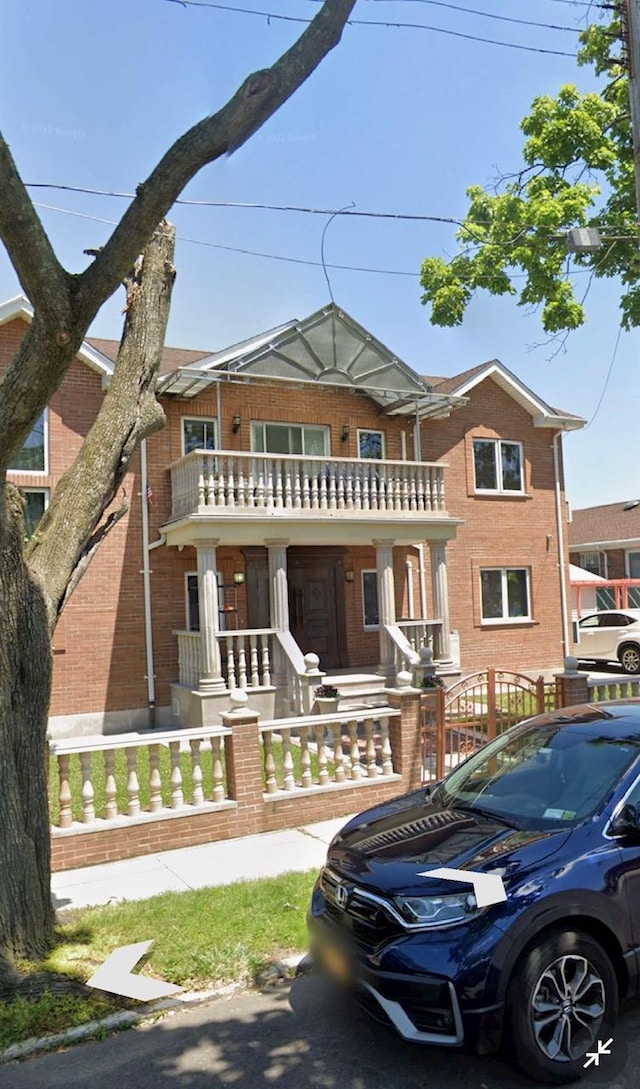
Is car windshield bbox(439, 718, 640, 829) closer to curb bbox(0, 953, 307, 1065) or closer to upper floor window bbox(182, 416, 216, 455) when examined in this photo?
curb bbox(0, 953, 307, 1065)

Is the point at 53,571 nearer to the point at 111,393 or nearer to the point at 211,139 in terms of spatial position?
the point at 111,393

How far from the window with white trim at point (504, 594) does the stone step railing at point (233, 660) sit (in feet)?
20.8

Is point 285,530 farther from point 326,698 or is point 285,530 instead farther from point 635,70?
point 635,70

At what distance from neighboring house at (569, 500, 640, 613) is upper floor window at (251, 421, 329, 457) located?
16.4 metres

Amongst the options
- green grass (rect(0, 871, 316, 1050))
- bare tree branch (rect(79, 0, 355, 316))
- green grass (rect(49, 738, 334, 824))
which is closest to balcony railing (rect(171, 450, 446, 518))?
green grass (rect(49, 738, 334, 824))

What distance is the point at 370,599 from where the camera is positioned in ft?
54.9

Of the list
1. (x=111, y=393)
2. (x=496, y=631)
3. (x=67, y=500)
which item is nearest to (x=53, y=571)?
(x=67, y=500)

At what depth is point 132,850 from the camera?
691 cm

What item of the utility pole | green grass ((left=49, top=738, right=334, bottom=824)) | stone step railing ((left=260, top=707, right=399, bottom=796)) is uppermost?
the utility pole

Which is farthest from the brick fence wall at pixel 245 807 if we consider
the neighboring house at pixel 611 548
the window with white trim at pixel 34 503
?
the neighboring house at pixel 611 548

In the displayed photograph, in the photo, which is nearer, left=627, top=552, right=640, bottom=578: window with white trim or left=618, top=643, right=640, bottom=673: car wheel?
left=618, top=643, right=640, bottom=673: car wheel

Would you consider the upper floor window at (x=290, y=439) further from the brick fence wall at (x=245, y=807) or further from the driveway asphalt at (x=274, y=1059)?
the driveway asphalt at (x=274, y=1059)

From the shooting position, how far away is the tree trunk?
4562 mm

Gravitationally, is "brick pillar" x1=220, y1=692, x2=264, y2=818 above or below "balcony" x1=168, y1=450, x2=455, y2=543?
below
